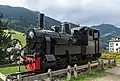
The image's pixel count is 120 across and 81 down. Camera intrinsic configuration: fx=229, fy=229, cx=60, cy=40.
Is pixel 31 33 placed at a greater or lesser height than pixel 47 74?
greater

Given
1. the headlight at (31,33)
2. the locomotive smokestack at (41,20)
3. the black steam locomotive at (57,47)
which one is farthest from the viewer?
the locomotive smokestack at (41,20)

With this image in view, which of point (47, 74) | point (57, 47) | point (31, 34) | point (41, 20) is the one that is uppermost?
point (41, 20)

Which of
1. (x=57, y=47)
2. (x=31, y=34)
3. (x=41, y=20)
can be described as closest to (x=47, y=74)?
(x=31, y=34)

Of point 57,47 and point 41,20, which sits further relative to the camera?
point 41,20

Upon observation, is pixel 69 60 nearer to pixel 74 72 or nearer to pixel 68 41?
pixel 68 41

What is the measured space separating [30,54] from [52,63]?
1654mm

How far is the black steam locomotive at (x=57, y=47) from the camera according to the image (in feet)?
51.1

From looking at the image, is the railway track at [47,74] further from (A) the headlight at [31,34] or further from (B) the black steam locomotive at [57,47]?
(A) the headlight at [31,34]

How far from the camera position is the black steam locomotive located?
1558 centimetres

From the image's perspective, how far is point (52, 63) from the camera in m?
16.0

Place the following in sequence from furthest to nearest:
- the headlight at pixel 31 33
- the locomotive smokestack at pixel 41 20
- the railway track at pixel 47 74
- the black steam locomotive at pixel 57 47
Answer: the locomotive smokestack at pixel 41 20 < the headlight at pixel 31 33 < the black steam locomotive at pixel 57 47 < the railway track at pixel 47 74

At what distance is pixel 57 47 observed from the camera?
1709 cm

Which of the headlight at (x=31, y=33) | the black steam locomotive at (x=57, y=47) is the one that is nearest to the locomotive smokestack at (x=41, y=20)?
the black steam locomotive at (x=57, y=47)

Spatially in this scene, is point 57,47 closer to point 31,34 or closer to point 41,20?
point 31,34
